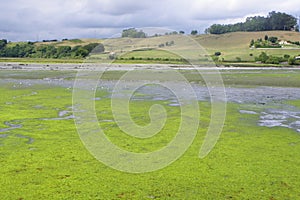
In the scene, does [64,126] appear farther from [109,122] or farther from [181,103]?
[181,103]

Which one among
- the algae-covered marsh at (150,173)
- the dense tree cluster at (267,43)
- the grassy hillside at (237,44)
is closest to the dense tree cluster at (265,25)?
A: the grassy hillside at (237,44)

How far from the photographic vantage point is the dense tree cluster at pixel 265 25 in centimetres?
11838

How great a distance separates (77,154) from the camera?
861 cm

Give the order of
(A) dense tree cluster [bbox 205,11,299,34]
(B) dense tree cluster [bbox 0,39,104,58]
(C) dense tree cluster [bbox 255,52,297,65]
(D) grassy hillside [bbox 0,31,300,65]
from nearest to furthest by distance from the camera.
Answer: (D) grassy hillside [bbox 0,31,300,65], (C) dense tree cluster [bbox 255,52,297,65], (B) dense tree cluster [bbox 0,39,104,58], (A) dense tree cluster [bbox 205,11,299,34]

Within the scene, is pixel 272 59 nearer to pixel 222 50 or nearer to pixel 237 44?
pixel 222 50

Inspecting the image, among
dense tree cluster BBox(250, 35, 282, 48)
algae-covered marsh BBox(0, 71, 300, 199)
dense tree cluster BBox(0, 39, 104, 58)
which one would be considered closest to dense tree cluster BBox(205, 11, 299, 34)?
dense tree cluster BBox(250, 35, 282, 48)

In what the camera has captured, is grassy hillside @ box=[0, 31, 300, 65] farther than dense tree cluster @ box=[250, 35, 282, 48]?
No

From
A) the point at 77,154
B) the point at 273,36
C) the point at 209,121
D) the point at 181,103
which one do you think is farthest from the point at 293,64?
the point at 77,154

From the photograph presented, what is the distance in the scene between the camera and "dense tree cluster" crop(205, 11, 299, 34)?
118375 mm

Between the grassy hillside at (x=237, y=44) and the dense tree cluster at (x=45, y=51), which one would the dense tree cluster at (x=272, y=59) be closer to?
the grassy hillside at (x=237, y=44)

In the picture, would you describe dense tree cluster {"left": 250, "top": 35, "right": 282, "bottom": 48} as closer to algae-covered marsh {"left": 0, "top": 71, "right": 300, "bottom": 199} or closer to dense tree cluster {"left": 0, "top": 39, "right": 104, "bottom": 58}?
dense tree cluster {"left": 0, "top": 39, "right": 104, "bottom": 58}

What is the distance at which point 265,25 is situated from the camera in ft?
404

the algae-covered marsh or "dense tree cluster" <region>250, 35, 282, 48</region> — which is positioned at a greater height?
"dense tree cluster" <region>250, 35, 282, 48</region>

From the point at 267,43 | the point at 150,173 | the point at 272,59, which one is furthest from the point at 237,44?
the point at 150,173
